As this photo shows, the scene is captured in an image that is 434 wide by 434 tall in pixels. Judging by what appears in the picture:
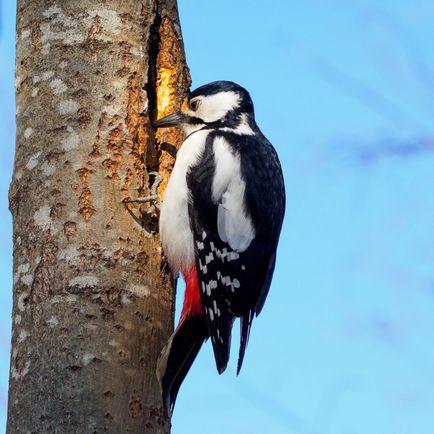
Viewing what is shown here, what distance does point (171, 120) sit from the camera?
3555 millimetres

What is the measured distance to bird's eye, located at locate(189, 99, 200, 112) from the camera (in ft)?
12.3

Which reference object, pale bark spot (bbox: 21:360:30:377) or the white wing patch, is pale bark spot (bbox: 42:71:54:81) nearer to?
the white wing patch

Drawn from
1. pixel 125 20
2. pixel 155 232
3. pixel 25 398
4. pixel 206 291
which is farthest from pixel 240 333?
pixel 125 20

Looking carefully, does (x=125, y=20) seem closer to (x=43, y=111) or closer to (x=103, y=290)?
(x=43, y=111)

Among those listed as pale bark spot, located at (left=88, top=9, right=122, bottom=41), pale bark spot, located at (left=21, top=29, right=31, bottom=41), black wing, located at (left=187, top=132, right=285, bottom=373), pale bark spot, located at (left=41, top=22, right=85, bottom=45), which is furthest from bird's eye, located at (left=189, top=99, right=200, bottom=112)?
pale bark spot, located at (left=21, top=29, right=31, bottom=41)

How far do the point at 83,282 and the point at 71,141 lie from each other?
518 mm

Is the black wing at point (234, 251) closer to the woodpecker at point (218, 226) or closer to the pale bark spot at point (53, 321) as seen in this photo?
the woodpecker at point (218, 226)

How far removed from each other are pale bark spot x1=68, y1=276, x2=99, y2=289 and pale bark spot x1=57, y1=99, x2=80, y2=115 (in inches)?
24.1

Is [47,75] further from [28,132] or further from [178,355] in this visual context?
[178,355]

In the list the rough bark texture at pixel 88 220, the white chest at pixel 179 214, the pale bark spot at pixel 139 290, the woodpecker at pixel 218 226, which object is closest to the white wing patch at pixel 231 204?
the woodpecker at pixel 218 226

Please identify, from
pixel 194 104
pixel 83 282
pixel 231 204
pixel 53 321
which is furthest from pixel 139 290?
pixel 194 104

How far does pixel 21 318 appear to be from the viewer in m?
2.94

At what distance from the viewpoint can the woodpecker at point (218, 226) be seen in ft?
10.8

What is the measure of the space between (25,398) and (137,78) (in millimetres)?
1240
